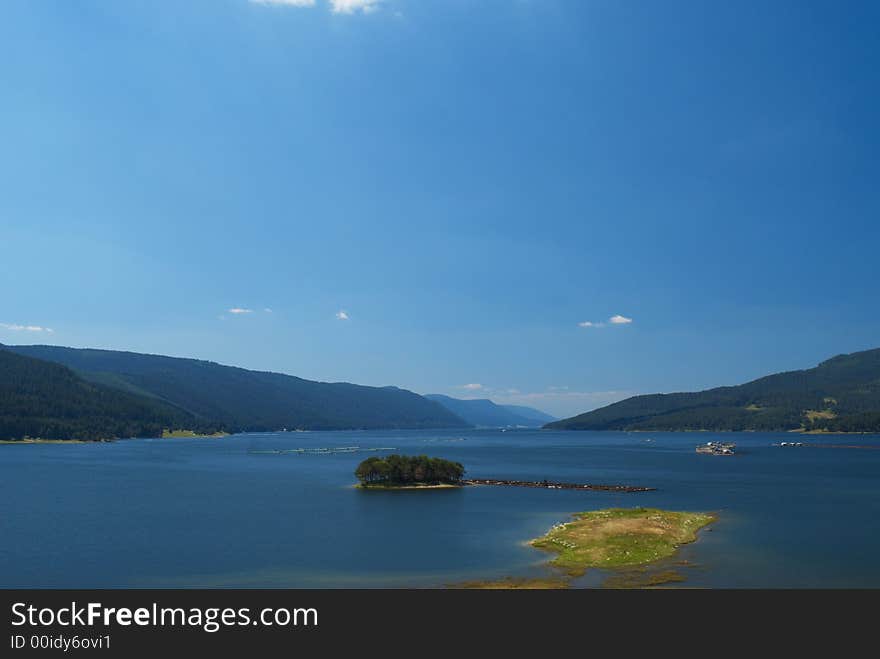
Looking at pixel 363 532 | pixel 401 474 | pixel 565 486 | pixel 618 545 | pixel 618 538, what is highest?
pixel 401 474

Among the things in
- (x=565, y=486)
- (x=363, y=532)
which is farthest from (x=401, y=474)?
(x=363, y=532)

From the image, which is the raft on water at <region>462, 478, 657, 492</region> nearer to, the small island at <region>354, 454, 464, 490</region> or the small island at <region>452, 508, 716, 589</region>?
the small island at <region>354, 454, 464, 490</region>

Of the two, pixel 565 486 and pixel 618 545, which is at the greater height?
pixel 618 545

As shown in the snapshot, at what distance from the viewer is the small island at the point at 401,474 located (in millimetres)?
143250

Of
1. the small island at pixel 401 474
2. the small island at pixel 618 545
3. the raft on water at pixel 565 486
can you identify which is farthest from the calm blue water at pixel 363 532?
the small island at pixel 401 474

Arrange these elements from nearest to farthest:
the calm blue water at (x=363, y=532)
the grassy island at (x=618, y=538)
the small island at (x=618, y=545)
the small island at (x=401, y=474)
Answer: the small island at (x=618, y=545) < the calm blue water at (x=363, y=532) < the grassy island at (x=618, y=538) < the small island at (x=401, y=474)

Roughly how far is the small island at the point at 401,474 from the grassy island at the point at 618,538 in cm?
5316

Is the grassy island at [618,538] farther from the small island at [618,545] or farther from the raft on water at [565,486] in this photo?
the raft on water at [565,486]

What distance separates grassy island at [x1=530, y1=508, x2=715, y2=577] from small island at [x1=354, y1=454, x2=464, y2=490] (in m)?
53.2

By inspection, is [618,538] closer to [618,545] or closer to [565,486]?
[618,545]

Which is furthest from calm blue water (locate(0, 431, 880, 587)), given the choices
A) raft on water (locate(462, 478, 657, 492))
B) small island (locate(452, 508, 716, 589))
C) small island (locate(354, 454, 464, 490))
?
small island (locate(354, 454, 464, 490))

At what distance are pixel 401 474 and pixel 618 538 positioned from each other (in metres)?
75.9

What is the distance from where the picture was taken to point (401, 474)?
14362 cm
